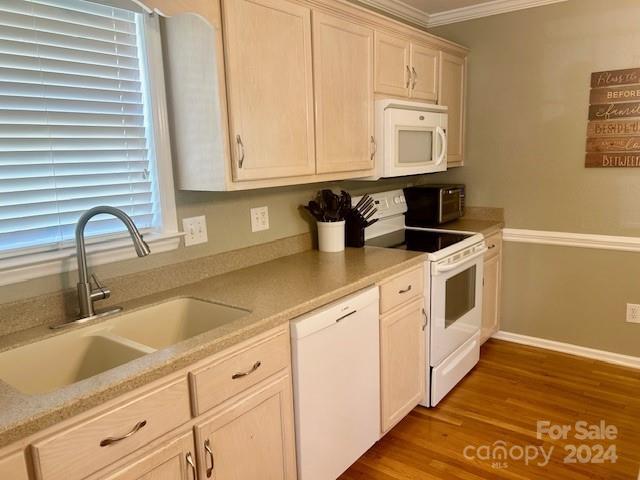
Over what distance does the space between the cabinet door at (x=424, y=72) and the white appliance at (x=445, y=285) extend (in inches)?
Answer: 25.9

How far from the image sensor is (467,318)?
2842 mm

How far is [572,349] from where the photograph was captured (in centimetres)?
322

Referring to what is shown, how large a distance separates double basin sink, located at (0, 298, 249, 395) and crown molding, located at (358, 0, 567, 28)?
7.10 ft

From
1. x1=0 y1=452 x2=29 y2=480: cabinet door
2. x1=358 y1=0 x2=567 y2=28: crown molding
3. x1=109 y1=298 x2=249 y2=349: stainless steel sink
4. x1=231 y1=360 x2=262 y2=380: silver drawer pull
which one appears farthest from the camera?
x1=358 y1=0 x2=567 y2=28: crown molding

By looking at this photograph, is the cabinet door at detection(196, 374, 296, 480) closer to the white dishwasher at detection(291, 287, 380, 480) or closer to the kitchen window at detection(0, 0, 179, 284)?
the white dishwasher at detection(291, 287, 380, 480)

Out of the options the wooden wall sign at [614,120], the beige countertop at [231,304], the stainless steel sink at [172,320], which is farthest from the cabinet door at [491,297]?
the stainless steel sink at [172,320]

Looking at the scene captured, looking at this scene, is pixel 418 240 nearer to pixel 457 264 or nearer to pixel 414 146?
pixel 457 264

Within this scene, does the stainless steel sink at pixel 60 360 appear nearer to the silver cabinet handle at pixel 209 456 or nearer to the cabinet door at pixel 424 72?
the silver cabinet handle at pixel 209 456

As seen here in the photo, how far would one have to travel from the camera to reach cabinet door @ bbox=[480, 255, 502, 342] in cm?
319

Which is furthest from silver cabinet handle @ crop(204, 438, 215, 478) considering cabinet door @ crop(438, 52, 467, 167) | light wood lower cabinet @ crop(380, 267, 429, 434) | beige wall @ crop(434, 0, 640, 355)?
beige wall @ crop(434, 0, 640, 355)

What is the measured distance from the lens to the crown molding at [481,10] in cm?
306

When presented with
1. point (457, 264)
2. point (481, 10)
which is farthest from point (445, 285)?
point (481, 10)

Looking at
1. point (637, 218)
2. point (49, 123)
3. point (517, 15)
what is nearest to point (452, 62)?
point (517, 15)

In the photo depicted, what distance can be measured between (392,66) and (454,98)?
0.84m
